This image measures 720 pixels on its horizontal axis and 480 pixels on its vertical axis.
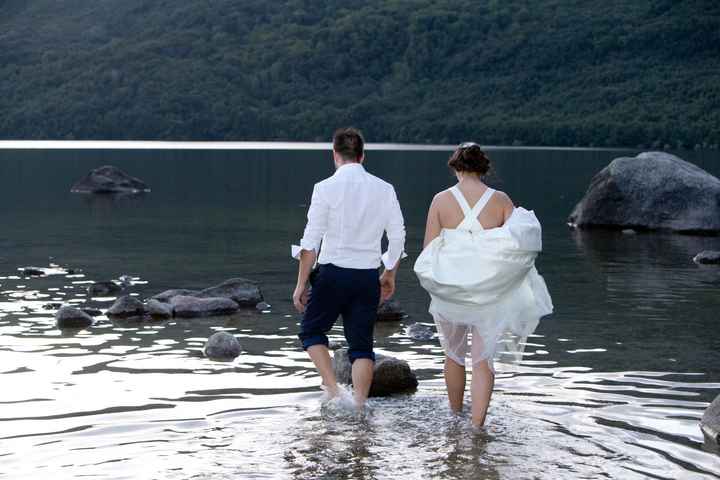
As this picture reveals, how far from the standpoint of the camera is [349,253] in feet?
34.1

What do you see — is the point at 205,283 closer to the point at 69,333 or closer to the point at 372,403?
the point at 69,333

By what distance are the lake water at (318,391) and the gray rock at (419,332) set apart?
22 centimetres

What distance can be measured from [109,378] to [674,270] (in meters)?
13.3

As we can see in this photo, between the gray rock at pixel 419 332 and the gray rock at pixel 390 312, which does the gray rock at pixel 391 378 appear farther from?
the gray rock at pixel 390 312

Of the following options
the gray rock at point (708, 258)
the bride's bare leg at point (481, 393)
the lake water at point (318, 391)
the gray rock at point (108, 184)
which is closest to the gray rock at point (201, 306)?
the lake water at point (318, 391)

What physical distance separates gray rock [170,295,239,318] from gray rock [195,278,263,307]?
537 mm

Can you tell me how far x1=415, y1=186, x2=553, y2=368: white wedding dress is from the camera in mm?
10133

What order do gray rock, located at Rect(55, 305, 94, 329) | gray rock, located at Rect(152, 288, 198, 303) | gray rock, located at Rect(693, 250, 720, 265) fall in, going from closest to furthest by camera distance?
gray rock, located at Rect(55, 305, 94, 329)
gray rock, located at Rect(152, 288, 198, 303)
gray rock, located at Rect(693, 250, 720, 265)

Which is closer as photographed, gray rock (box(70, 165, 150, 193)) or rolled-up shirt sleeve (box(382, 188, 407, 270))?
rolled-up shirt sleeve (box(382, 188, 407, 270))

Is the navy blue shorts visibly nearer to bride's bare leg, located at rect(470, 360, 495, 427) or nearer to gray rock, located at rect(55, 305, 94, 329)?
bride's bare leg, located at rect(470, 360, 495, 427)

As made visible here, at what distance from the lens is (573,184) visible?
190 ft

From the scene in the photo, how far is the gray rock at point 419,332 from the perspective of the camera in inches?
600

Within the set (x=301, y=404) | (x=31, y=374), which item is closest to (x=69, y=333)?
(x=31, y=374)

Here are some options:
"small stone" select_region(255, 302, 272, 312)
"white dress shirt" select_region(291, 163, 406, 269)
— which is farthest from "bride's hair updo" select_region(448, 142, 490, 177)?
"small stone" select_region(255, 302, 272, 312)
